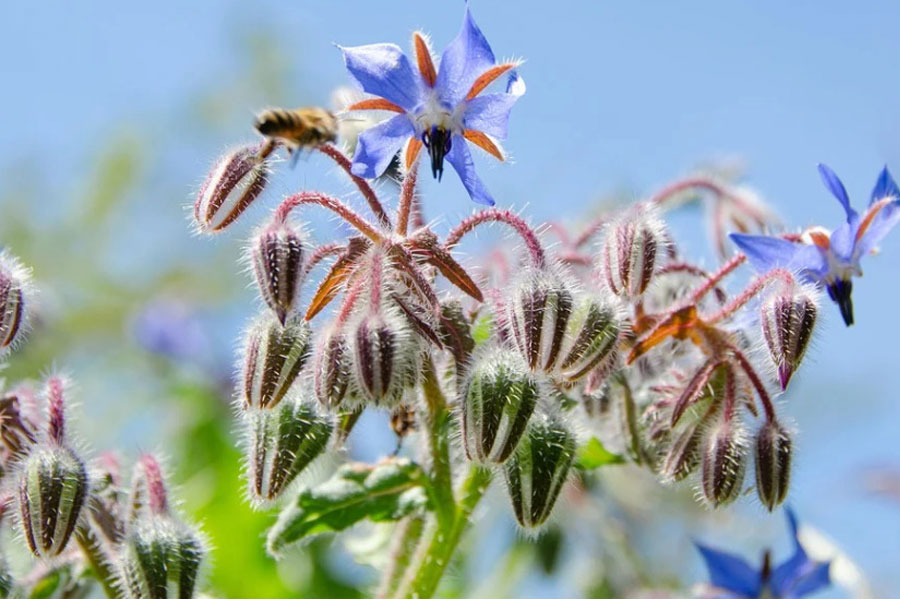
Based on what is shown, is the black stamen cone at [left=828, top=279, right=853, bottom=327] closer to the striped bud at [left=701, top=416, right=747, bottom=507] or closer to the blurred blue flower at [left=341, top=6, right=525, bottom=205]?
the striped bud at [left=701, top=416, right=747, bottom=507]

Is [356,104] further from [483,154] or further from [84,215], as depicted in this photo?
[84,215]

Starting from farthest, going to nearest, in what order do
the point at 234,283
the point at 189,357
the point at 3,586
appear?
1. the point at 234,283
2. the point at 189,357
3. the point at 3,586

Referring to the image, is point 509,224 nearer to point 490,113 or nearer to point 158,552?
point 490,113

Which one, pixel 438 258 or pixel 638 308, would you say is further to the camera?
pixel 638 308

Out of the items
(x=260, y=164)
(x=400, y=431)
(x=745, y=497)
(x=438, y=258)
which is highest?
(x=260, y=164)

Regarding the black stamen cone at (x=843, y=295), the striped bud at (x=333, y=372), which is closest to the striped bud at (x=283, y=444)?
the striped bud at (x=333, y=372)

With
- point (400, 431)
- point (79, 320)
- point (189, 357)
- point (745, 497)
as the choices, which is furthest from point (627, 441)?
point (79, 320)

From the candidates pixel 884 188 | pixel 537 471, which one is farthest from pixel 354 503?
pixel 884 188

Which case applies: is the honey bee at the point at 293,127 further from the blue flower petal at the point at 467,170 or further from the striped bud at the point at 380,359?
the striped bud at the point at 380,359
